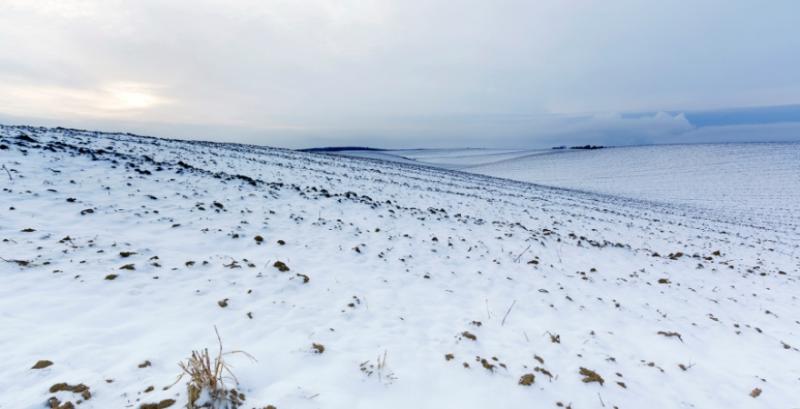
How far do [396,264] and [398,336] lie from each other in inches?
150

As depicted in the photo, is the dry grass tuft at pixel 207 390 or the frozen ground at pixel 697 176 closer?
the dry grass tuft at pixel 207 390

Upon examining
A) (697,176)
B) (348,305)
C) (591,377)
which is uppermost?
(697,176)

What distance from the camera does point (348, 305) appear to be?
7.68m

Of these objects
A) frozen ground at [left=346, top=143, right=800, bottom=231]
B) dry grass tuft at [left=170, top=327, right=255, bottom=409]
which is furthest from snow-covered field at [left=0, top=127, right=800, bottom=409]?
frozen ground at [left=346, top=143, right=800, bottom=231]

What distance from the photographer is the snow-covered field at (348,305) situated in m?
5.27

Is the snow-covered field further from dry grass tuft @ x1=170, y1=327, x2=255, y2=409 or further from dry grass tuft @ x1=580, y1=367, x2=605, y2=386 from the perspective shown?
dry grass tuft @ x1=170, y1=327, x2=255, y2=409

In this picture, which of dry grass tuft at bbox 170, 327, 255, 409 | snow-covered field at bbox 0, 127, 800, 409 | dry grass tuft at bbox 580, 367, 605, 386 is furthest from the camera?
dry grass tuft at bbox 580, 367, 605, 386

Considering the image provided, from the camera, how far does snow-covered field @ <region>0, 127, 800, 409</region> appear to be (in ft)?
17.3

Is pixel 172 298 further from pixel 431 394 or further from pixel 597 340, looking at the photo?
pixel 597 340

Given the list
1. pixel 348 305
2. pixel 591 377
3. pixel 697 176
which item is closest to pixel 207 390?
pixel 348 305

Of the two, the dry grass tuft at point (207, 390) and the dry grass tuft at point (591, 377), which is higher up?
the dry grass tuft at point (207, 390)

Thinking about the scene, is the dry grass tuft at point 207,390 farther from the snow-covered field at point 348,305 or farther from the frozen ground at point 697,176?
the frozen ground at point 697,176

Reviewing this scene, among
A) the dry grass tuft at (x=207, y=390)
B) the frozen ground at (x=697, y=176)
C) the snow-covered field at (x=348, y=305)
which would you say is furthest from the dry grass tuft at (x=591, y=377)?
the frozen ground at (x=697, y=176)

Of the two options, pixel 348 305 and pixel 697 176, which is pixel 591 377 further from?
pixel 697 176
